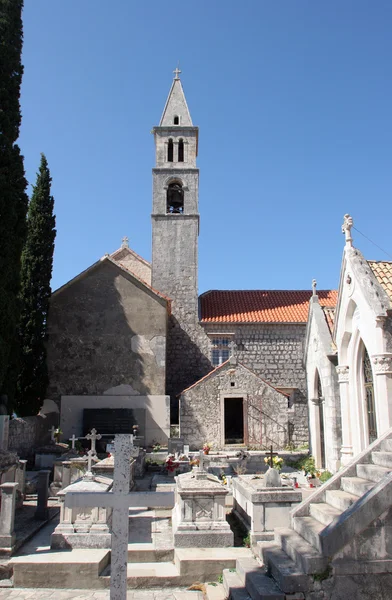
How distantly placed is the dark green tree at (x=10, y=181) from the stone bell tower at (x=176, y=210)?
35.0 feet

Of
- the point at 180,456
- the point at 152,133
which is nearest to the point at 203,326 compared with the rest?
the point at 180,456

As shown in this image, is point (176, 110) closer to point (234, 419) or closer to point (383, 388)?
point (234, 419)

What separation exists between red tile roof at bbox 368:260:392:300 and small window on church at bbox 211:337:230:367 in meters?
14.5

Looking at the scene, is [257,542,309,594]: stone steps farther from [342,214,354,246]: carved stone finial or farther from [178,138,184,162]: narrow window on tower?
[178,138,184,162]: narrow window on tower

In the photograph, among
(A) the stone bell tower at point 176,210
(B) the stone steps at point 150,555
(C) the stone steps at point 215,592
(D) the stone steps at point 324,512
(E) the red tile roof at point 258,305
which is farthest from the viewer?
(A) the stone bell tower at point 176,210

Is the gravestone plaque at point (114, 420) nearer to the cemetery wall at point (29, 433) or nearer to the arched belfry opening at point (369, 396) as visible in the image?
the cemetery wall at point (29, 433)

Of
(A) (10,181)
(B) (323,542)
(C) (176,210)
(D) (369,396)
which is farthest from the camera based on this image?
(C) (176,210)

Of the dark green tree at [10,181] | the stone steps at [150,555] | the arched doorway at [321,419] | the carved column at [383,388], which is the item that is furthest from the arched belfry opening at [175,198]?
the stone steps at [150,555]

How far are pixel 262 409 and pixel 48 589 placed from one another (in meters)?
15.9

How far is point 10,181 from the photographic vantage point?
16375mm

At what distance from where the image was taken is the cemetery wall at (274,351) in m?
25.4

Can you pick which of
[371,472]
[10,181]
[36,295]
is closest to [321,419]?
[371,472]

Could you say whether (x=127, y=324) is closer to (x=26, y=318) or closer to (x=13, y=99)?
(x=26, y=318)

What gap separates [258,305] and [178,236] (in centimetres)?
605
